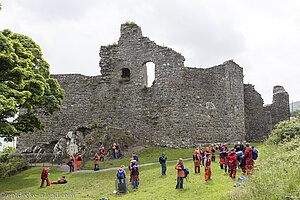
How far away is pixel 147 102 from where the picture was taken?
76.4 ft

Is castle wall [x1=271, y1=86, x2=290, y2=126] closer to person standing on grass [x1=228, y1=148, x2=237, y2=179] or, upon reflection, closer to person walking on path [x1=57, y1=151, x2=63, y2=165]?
person standing on grass [x1=228, y1=148, x2=237, y2=179]

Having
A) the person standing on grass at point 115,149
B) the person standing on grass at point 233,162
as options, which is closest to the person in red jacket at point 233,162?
the person standing on grass at point 233,162

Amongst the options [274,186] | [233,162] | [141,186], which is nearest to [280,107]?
[233,162]

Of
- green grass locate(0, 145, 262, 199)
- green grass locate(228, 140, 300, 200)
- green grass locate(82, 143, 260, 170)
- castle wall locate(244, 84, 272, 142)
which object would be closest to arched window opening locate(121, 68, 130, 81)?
green grass locate(82, 143, 260, 170)

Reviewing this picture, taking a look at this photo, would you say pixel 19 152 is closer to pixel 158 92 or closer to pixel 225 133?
pixel 158 92

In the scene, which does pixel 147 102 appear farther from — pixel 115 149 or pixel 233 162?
pixel 233 162

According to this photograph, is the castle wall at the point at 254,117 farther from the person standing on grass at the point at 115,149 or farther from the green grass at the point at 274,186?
the green grass at the point at 274,186

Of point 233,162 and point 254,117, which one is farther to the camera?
point 254,117

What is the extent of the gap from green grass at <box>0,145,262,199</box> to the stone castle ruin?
6.82 metres

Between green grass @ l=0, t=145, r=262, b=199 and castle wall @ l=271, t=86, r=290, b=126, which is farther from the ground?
castle wall @ l=271, t=86, r=290, b=126

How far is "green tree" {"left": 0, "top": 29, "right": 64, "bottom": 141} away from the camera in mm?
11594

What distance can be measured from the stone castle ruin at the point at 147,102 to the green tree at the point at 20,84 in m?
6.47

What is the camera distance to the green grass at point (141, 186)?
8.78 meters

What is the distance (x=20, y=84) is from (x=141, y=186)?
9072 millimetres
